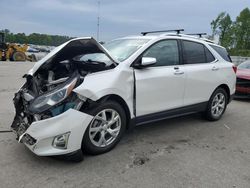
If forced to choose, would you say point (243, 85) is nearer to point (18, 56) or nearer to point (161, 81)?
point (161, 81)

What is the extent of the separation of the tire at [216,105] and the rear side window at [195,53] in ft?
2.45

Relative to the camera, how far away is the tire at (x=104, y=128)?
133 inches

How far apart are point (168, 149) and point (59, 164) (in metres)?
1.64

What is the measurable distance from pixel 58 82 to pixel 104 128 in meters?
0.91

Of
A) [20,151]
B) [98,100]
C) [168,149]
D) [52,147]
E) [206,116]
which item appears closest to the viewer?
[52,147]

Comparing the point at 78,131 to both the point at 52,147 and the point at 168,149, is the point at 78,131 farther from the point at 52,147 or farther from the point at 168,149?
the point at 168,149

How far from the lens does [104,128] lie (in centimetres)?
355

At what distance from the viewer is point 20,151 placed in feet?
11.8

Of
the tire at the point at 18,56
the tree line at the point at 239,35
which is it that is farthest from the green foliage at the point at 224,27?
the tire at the point at 18,56

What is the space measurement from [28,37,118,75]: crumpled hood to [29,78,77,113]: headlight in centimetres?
65

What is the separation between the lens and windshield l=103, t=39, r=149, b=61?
13.3ft

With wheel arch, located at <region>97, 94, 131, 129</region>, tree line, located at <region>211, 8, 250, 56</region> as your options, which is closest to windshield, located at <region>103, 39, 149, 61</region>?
wheel arch, located at <region>97, 94, 131, 129</region>

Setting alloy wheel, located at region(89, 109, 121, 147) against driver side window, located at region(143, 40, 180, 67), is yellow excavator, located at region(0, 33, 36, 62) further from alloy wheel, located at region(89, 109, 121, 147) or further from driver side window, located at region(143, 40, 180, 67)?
alloy wheel, located at region(89, 109, 121, 147)

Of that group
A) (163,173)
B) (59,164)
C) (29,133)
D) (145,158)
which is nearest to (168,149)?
(145,158)
